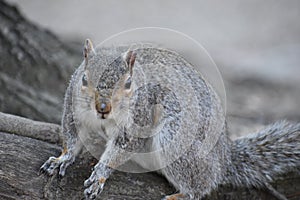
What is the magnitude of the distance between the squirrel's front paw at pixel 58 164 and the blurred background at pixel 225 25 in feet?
8.97

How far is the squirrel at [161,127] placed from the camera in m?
1.94

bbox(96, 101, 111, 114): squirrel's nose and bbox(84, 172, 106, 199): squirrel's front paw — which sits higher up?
bbox(96, 101, 111, 114): squirrel's nose

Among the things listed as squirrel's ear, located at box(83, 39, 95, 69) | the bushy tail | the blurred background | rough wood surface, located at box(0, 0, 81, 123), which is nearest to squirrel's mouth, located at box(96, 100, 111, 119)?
squirrel's ear, located at box(83, 39, 95, 69)

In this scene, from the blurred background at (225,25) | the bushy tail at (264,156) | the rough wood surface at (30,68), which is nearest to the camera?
the bushy tail at (264,156)

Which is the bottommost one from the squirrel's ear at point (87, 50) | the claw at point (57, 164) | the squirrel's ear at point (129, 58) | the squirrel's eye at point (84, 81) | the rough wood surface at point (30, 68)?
the claw at point (57, 164)

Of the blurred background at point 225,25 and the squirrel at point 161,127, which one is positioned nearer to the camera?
the squirrel at point 161,127

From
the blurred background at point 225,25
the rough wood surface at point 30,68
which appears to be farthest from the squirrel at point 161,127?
the blurred background at point 225,25

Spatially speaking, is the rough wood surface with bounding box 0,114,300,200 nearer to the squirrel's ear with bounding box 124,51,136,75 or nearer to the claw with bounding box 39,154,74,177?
the claw with bounding box 39,154,74,177

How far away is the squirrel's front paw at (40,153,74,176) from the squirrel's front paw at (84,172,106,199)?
13cm

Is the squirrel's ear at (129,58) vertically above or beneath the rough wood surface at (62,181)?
above

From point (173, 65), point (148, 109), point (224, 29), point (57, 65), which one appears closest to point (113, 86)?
point (148, 109)

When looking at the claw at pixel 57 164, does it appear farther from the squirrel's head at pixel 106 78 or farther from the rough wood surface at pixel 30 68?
the rough wood surface at pixel 30 68

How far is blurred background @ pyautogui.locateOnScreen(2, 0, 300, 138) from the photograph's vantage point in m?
5.23

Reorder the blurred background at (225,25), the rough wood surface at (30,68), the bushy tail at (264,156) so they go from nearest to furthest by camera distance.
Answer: the bushy tail at (264,156), the rough wood surface at (30,68), the blurred background at (225,25)
